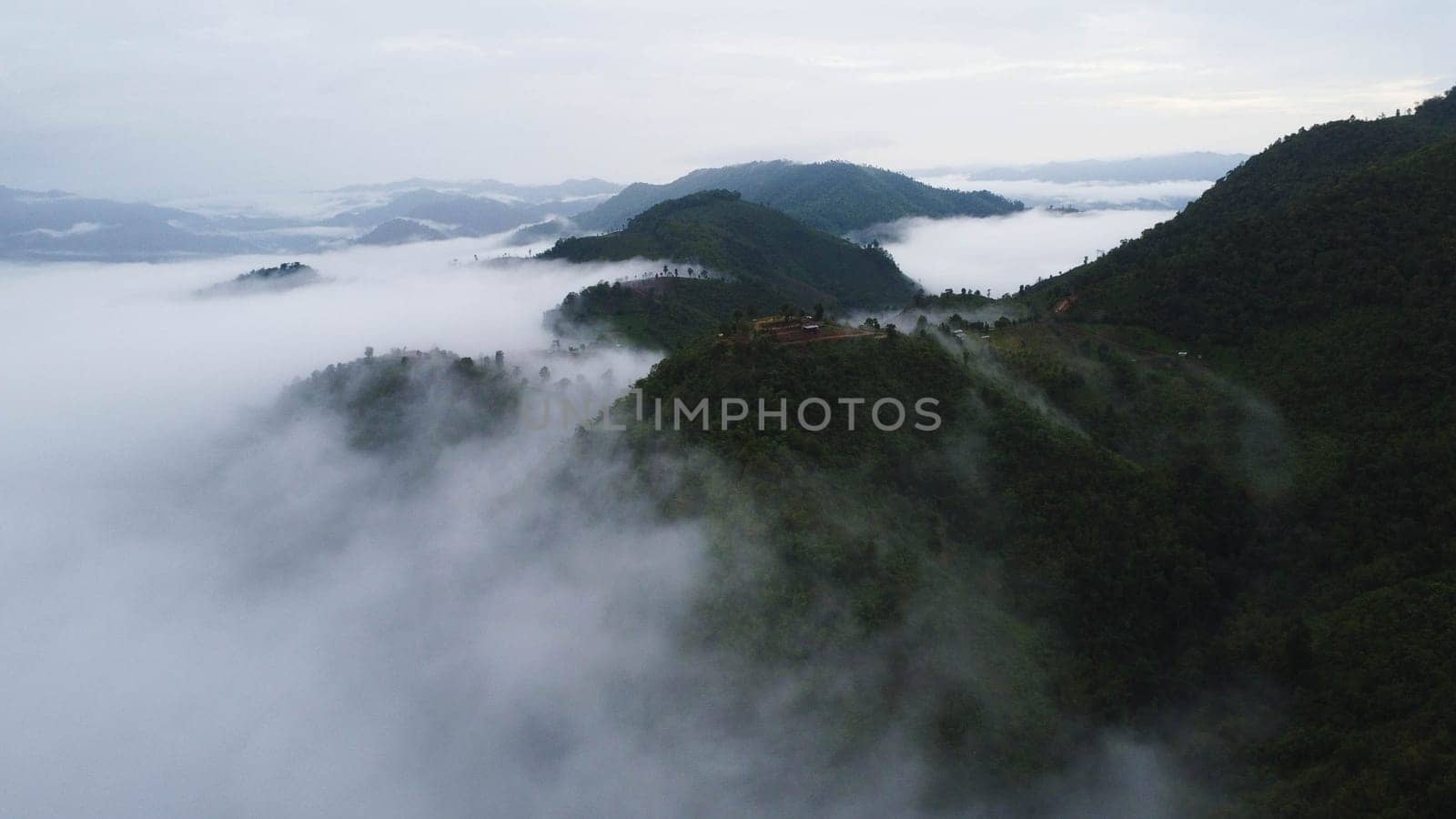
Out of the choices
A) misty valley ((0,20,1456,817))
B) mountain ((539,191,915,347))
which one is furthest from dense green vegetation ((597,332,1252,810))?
mountain ((539,191,915,347))

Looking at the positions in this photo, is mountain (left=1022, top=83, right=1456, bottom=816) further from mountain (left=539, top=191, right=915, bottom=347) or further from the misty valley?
mountain (left=539, top=191, right=915, bottom=347)

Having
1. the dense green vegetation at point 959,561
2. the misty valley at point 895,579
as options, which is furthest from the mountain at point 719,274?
the dense green vegetation at point 959,561

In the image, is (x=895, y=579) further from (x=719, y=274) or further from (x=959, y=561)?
(x=719, y=274)

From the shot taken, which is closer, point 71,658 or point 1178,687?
point 1178,687

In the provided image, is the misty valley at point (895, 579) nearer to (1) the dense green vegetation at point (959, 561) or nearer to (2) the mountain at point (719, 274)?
(1) the dense green vegetation at point (959, 561)

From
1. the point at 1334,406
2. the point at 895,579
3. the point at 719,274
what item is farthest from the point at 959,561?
the point at 719,274

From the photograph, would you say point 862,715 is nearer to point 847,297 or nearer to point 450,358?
point 450,358

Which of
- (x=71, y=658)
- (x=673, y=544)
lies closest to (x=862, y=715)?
(x=673, y=544)
